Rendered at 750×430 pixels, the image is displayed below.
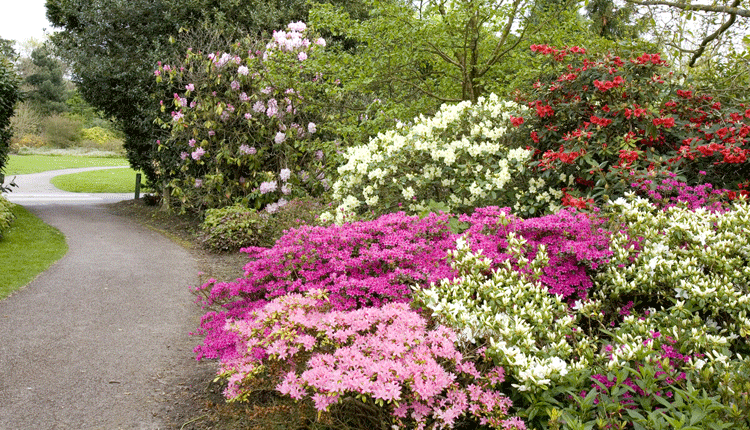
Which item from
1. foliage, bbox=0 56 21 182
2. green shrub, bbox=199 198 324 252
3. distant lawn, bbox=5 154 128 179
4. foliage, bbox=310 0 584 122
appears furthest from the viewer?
distant lawn, bbox=5 154 128 179

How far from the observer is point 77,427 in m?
3.12

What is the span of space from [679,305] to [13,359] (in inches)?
178


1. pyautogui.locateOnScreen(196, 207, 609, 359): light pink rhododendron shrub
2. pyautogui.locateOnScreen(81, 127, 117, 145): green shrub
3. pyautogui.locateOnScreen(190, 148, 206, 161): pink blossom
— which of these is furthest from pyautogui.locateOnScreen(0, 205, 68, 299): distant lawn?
pyautogui.locateOnScreen(81, 127, 117, 145): green shrub

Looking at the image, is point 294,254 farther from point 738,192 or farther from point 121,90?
point 121,90

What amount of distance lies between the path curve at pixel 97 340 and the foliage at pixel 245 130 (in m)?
2.31

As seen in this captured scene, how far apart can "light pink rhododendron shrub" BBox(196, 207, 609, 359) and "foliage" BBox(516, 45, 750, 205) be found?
28.3 inches

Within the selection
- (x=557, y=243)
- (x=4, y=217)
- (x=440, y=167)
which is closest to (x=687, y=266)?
(x=557, y=243)

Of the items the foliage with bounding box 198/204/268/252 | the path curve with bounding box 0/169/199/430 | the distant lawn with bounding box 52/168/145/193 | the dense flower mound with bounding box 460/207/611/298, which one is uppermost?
the dense flower mound with bounding box 460/207/611/298

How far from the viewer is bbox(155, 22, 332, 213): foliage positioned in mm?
9617

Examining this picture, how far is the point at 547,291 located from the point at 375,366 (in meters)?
1.18

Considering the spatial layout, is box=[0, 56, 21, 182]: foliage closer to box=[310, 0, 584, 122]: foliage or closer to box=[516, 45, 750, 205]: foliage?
box=[310, 0, 584, 122]: foliage

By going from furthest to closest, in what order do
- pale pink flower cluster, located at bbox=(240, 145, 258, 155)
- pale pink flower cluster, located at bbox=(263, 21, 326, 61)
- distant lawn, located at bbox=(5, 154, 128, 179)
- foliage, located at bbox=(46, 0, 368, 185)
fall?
distant lawn, located at bbox=(5, 154, 128, 179)
foliage, located at bbox=(46, 0, 368, 185)
pale pink flower cluster, located at bbox=(240, 145, 258, 155)
pale pink flower cluster, located at bbox=(263, 21, 326, 61)

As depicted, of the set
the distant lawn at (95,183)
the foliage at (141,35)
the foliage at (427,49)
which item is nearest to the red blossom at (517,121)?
the foliage at (427,49)

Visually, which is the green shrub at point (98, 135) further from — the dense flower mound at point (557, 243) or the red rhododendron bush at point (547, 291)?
the dense flower mound at point (557, 243)
